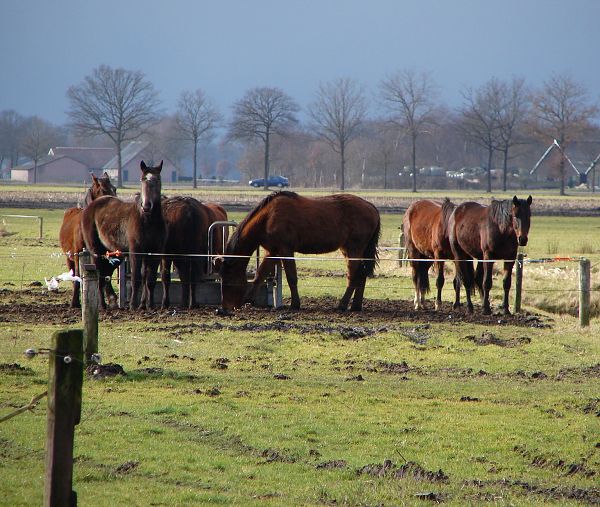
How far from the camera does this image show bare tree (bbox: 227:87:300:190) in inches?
3809

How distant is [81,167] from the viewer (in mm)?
131250

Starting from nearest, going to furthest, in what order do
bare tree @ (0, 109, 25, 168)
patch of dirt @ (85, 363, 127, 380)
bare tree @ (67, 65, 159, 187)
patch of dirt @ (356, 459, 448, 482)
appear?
patch of dirt @ (356, 459, 448, 482) < patch of dirt @ (85, 363, 127, 380) < bare tree @ (67, 65, 159, 187) < bare tree @ (0, 109, 25, 168)

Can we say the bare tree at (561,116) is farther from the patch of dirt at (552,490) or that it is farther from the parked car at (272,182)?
the patch of dirt at (552,490)

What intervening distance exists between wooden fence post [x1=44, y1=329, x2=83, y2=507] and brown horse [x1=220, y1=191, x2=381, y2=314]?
34.7 ft

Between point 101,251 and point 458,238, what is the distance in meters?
6.19

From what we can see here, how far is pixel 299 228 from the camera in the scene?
16.8 m

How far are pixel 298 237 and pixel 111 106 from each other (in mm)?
90477

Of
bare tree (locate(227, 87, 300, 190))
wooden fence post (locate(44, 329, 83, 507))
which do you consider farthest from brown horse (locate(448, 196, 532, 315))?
bare tree (locate(227, 87, 300, 190))

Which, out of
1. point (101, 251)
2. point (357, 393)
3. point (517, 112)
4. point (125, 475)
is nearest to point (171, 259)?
point (101, 251)

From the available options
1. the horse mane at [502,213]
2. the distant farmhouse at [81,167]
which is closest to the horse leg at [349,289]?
the horse mane at [502,213]

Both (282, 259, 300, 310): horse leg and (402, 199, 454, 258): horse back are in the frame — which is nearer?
(282, 259, 300, 310): horse leg

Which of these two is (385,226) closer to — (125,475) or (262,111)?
(125,475)

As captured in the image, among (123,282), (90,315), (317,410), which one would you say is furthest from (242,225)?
(317,410)

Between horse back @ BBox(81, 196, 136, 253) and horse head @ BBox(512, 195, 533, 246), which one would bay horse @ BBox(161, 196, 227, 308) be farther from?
horse head @ BBox(512, 195, 533, 246)
